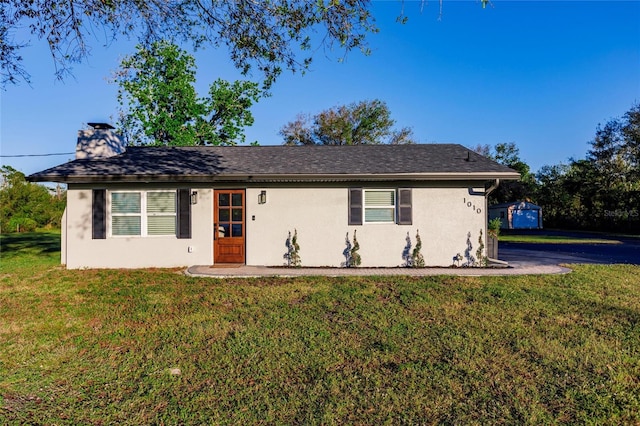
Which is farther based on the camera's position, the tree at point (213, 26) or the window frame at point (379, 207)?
the window frame at point (379, 207)

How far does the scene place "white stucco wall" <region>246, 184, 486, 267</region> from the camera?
371 inches

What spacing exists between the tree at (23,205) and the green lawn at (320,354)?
2472 centimetres

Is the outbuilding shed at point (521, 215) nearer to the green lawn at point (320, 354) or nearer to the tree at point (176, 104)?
the tree at point (176, 104)

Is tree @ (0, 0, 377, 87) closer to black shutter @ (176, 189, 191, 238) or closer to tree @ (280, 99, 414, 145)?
black shutter @ (176, 189, 191, 238)

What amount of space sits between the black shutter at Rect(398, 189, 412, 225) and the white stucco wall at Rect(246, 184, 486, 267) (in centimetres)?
17

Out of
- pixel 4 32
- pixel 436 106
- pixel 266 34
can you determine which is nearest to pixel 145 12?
pixel 266 34

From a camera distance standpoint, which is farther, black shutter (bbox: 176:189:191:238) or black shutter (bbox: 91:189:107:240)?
black shutter (bbox: 176:189:191:238)

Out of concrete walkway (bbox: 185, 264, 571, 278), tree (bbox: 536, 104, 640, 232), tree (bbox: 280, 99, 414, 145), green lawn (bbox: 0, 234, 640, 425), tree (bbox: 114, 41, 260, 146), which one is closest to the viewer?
green lawn (bbox: 0, 234, 640, 425)

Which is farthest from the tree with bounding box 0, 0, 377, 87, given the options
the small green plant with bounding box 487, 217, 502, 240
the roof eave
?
the small green plant with bounding box 487, 217, 502, 240

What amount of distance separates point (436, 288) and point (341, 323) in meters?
2.74

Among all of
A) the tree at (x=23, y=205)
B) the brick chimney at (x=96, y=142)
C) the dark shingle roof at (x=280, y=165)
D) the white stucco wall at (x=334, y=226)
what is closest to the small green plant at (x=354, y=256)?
the white stucco wall at (x=334, y=226)

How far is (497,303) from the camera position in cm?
587

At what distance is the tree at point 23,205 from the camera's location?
25.8m

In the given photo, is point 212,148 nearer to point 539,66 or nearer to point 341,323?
point 341,323
